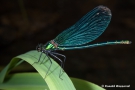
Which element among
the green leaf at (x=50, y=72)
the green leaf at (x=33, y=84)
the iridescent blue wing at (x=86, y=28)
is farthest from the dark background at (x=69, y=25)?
the green leaf at (x=50, y=72)

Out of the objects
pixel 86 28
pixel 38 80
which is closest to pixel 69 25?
pixel 86 28

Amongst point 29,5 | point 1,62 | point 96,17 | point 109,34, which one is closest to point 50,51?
point 96,17

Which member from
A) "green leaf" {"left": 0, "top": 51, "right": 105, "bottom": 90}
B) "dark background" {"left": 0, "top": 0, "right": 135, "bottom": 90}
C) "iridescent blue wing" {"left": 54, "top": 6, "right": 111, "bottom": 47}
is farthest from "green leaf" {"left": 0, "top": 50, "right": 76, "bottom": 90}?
"dark background" {"left": 0, "top": 0, "right": 135, "bottom": 90}

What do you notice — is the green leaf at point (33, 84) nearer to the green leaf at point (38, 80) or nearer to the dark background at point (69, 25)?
the green leaf at point (38, 80)

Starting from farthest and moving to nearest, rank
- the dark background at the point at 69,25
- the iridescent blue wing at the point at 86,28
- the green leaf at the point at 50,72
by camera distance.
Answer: the dark background at the point at 69,25, the iridescent blue wing at the point at 86,28, the green leaf at the point at 50,72

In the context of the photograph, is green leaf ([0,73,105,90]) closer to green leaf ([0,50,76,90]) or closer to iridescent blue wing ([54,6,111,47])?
green leaf ([0,50,76,90])

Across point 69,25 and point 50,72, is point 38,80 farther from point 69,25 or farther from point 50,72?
point 69,25
